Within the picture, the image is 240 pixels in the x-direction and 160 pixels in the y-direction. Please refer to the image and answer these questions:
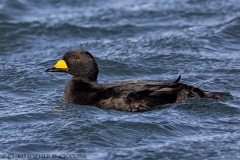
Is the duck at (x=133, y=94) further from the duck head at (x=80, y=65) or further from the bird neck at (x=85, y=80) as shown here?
the duck head at (x=80, y=65)

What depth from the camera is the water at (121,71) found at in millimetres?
8203

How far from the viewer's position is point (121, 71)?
12398 millimetres

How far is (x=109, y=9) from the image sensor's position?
16781mm

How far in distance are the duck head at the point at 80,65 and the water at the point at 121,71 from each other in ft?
1.90

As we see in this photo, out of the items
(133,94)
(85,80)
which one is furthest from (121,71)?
(133,94)

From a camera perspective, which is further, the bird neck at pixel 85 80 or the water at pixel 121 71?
the bird neck at pixel 85 80

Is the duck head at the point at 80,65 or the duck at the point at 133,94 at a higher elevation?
the duck head at the point at 80,65

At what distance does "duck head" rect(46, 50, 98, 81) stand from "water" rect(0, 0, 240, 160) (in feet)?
1.90

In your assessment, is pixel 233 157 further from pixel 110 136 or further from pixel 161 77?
pixel 161 77

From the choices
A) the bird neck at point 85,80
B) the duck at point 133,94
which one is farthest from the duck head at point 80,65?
the duck at point 133,94

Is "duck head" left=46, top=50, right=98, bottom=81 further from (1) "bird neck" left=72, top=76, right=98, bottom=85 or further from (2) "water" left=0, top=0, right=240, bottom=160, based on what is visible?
(2) "water" left=0, top=0, right=240, bottom=160

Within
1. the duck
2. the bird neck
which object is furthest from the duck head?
the duck

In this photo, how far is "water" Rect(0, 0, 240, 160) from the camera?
820 centimetres

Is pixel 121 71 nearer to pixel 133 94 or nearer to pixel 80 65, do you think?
pixel 80 65
